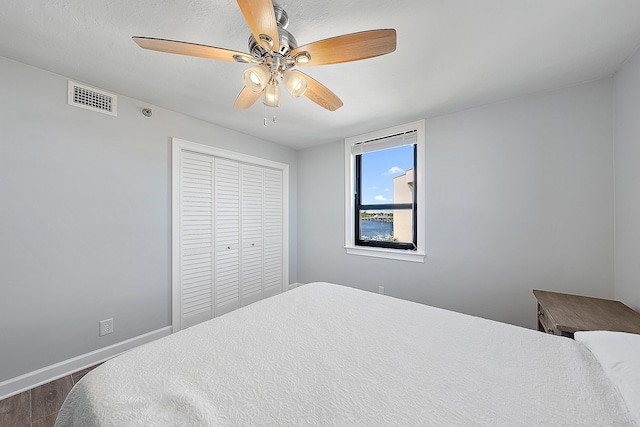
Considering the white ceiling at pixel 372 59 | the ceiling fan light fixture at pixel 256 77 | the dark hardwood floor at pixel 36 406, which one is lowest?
the dark hardwood floor at pixel 36 406

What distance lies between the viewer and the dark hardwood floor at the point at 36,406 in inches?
57.3

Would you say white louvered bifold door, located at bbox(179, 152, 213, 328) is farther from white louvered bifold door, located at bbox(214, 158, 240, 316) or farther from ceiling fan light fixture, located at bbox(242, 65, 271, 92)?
ceiling fan light fixture, located at bbox(242, 65, 271, 92)

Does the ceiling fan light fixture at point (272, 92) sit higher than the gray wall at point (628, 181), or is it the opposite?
the ceiling fan light fixture at point (272, 92)

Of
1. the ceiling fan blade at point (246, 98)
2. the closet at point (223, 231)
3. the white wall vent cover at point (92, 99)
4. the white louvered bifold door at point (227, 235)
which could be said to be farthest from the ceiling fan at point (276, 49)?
the white louvered bifold door at point (227, 235)

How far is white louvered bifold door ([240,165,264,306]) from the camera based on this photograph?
10.3ft

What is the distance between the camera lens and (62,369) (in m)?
1.84

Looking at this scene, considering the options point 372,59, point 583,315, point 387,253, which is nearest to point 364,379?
point 583,315

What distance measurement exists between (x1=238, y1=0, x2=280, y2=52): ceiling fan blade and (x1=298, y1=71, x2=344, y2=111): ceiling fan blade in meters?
0.39

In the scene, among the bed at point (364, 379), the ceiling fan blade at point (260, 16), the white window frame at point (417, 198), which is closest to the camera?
the bed at point (364, 379)

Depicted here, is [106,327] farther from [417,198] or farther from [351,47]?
[417,198]

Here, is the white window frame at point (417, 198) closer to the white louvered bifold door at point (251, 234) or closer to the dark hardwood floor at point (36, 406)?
the white louvered bifold door at point (251, 234)

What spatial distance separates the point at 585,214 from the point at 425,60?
5.83 feet

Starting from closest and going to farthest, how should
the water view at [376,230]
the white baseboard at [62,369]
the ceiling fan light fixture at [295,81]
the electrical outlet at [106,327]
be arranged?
the ceiling fan light fixture at [295,81], the white baseboard at [62,369], the electrical outlet at [106,327], the water view at [376,230]

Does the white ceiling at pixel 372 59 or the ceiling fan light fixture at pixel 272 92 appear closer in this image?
the white ceiling at pixel 372 59
